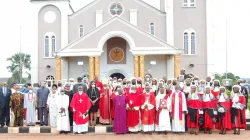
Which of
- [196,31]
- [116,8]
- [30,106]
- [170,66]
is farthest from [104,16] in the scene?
[30,106]

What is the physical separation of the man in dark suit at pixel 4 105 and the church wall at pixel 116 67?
16.1 meters

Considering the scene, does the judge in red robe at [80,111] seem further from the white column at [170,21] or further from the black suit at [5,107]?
the white column at [170,21]

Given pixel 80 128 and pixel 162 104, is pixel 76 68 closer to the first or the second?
pixel 80 128

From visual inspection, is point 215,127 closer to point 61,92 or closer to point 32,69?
point 61,92

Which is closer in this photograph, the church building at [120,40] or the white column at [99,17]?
the church building at [120,40]

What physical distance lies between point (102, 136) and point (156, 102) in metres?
2.31

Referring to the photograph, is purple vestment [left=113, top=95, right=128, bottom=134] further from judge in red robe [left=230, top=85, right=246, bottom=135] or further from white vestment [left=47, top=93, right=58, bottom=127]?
judge in red robe [left=230, top=85, right=246, bottom=135]

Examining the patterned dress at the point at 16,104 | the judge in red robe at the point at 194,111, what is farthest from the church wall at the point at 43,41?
the judge in red robe at the point at 194,111

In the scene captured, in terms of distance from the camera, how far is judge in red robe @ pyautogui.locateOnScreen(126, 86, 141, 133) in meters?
Result: 15.5

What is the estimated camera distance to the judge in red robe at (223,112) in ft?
49.9

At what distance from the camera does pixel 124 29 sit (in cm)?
3080

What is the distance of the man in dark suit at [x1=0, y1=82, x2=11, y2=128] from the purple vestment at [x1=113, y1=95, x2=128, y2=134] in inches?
175

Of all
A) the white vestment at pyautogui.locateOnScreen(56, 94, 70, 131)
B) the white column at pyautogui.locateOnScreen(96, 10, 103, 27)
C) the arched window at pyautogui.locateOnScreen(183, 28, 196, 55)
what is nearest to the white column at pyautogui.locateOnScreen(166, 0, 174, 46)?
the arched window at pyautogui.locateOnScreen(183, 28, 196, 55)

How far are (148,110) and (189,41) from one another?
19.1m
